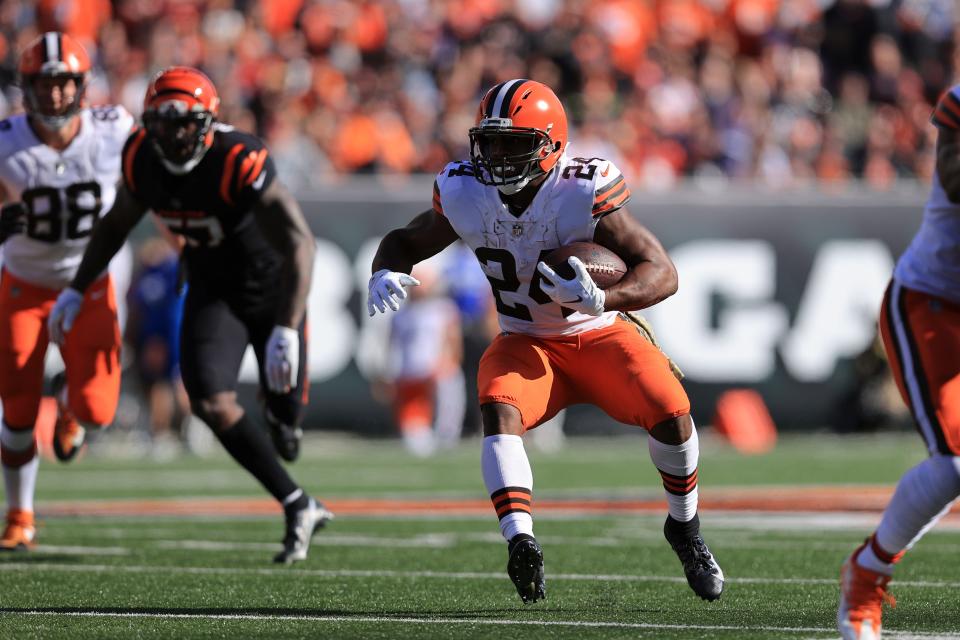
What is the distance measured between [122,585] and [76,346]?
55.1 inches

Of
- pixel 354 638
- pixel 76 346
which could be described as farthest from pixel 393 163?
pixel 354 638

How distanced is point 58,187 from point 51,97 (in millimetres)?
368

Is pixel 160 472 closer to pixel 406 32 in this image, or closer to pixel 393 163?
pixel 393 163

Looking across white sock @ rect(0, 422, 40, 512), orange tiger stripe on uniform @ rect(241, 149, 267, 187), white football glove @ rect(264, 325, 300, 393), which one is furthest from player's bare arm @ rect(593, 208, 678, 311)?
white sock @ rect(0, 422, 40, 512)

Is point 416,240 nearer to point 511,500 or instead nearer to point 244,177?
point 511,500

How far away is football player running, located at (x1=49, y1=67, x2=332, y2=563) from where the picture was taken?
5.93 metres

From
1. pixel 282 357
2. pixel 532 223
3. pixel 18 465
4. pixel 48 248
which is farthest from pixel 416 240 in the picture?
pixel 18 465

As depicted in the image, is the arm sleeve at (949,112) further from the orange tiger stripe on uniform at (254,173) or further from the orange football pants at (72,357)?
the orange football pants at (72,357)

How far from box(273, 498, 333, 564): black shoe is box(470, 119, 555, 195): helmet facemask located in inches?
73.2

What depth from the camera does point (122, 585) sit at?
534cm

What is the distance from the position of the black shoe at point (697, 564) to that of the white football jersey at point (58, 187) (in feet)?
9.50

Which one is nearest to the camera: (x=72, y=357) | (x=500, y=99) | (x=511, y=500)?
(x=511, y=500)

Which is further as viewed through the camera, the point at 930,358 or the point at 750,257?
the point at 750,257

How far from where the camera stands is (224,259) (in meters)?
6.19
